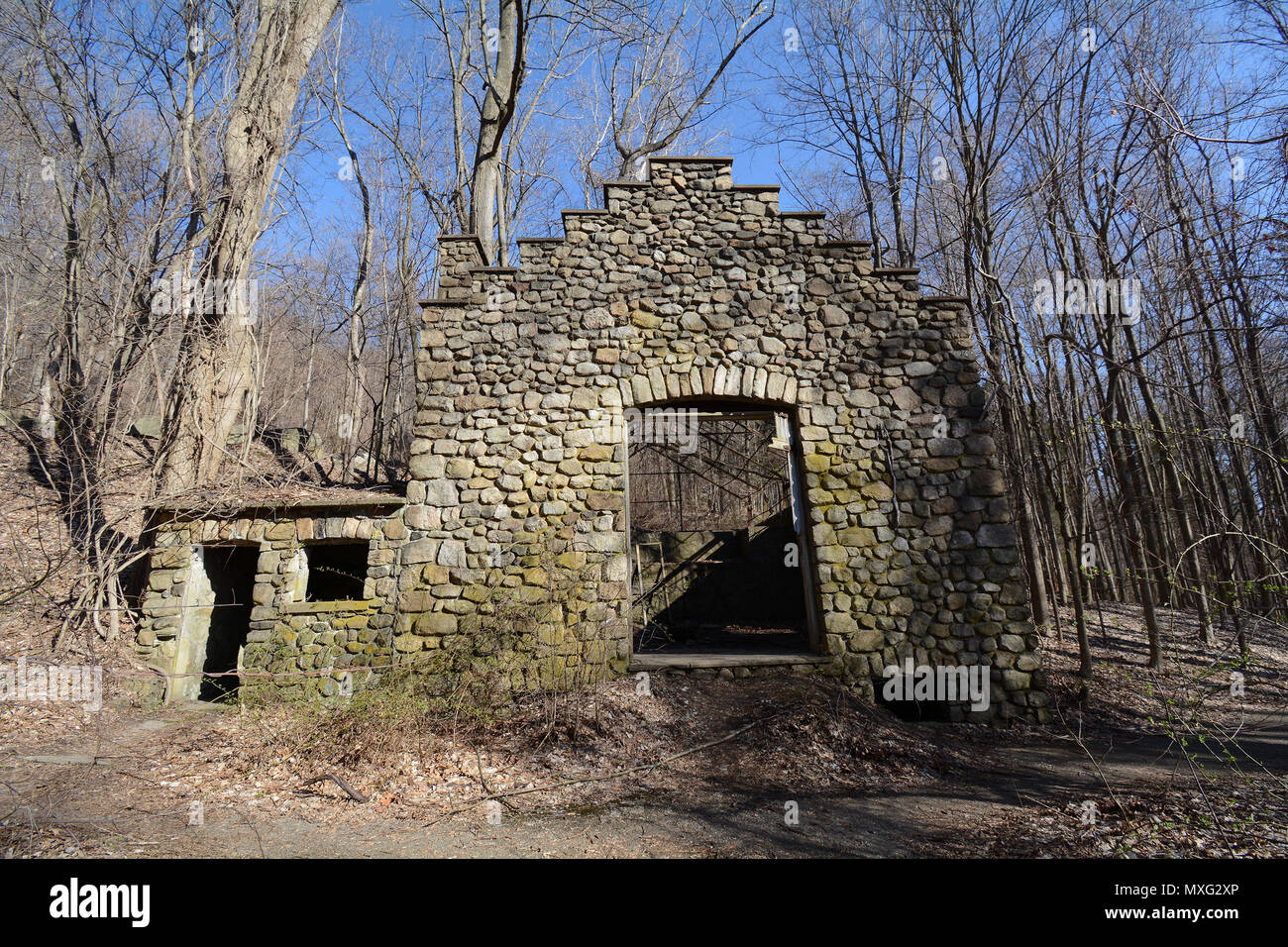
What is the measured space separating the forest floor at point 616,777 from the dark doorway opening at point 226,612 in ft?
3.41

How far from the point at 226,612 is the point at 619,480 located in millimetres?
5575

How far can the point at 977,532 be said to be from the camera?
21.2 feet

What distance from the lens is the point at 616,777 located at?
475cm

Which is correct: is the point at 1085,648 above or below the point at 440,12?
below

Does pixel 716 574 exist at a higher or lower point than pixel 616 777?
higher

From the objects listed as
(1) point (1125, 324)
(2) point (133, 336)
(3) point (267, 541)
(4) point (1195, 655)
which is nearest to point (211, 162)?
(2) point (133, 336)

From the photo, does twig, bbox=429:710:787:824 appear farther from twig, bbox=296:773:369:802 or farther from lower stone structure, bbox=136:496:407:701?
lower stone structure, bbox=136:496:407:701

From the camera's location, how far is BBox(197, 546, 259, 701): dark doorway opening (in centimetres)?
705

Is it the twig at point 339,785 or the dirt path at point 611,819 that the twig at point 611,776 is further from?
the twig at point 339,785

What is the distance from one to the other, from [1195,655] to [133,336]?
15.1m

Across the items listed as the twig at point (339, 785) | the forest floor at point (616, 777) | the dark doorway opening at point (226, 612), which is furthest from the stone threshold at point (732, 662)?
the dark doorway opening at point (226, 612)

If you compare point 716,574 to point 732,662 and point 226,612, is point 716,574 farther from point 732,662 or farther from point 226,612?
point 226,612

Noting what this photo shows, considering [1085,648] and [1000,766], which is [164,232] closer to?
[1000,766]

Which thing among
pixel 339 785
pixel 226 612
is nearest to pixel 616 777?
pixel 339 785
